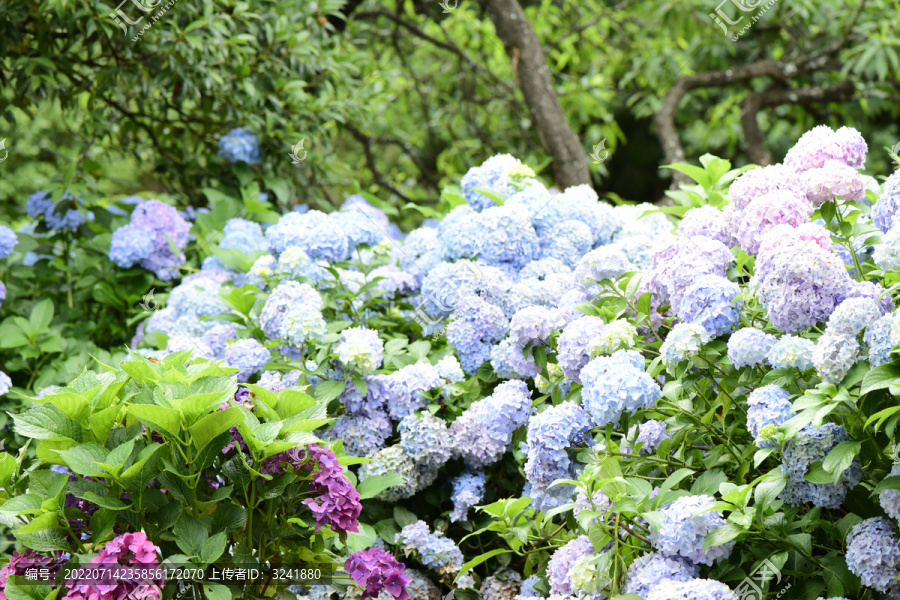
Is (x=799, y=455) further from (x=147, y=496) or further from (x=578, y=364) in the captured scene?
(x=147, y=496)

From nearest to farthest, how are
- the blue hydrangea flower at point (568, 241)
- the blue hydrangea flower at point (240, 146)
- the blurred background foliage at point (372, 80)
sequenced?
the blue hydrangea flower at point (568, 241)
the blurred background foliage at point (372, 80)
the blue hydrangea flower at point (240, 146)

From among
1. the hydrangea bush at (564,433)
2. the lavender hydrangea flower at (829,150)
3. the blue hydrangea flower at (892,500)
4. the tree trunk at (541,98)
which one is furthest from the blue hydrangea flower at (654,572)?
the tree trunk at (541,98)

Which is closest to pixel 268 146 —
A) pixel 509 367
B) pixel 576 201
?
pixel 576 201

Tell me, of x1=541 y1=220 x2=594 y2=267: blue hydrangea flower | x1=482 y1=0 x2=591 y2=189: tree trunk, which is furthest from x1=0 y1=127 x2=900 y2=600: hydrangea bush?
x1=482 y1=0 x2=591 y2=189: tree trunk

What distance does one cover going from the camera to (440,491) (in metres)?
2.29

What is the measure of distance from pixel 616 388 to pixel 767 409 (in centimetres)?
29

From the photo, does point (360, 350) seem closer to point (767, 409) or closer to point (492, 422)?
A: point (492, 422)

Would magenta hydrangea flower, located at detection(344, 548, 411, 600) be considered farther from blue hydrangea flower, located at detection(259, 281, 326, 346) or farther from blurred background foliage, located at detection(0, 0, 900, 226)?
blurred background foliage, located at detection(0, 0, 900, 226)

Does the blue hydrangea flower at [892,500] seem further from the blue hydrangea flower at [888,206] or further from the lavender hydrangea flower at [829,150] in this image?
the lavender hydrangea flower at [829,150]

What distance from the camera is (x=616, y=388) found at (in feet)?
5.35

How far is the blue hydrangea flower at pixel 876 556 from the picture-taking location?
138 cm

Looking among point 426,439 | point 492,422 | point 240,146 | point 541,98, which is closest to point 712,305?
point 492,422

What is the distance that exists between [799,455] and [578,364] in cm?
53

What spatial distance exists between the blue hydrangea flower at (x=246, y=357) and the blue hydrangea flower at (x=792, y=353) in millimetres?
1414
